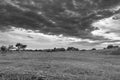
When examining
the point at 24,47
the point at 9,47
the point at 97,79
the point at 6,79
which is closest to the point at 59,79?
the point at 97,79

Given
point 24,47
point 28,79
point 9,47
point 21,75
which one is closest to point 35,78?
point 28,79

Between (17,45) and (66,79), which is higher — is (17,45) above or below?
above

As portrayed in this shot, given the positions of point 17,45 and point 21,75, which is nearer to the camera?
point 21,75

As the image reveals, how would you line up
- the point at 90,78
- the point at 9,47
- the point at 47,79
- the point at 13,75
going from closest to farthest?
1. the point at 47,79
2. the point at 90,78
3. the point at 13,75
4. the point at 9,47

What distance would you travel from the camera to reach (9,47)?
4063 inches

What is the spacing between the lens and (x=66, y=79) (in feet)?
41.7

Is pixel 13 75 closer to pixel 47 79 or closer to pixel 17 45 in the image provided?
pixel 47 79

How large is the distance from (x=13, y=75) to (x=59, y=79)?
473 cm

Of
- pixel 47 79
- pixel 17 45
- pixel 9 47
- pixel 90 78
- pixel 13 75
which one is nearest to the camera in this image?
pixel 47 79

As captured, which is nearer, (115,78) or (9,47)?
(115,78)

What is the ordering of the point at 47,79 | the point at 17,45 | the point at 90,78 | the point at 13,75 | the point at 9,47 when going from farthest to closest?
1. the point at 17,45
2. the point at 9,47
3. the point at 13,75
4. the point at 90,78
5. the point at 47,79

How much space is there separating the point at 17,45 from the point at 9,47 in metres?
8.40

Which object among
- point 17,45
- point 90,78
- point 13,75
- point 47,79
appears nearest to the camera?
point 47,79

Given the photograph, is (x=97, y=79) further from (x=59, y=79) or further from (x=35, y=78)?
(x=35, y=78)
